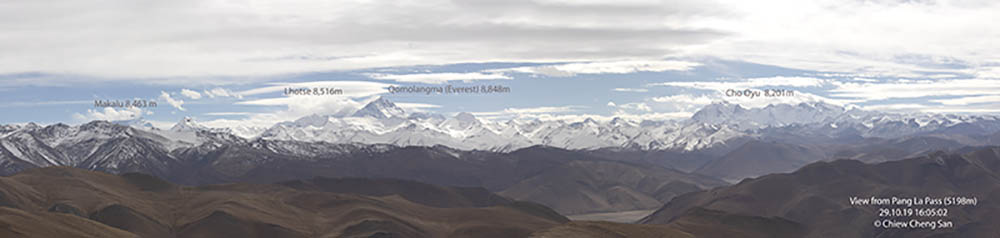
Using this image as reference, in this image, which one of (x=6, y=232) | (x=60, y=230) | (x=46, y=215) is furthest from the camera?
(x=46, y=215)

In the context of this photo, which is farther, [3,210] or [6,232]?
[3,210]

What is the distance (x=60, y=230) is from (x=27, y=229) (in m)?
10.8

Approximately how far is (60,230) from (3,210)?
505 inches

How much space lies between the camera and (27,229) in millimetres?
168500

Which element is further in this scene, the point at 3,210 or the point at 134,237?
the point at 134,237

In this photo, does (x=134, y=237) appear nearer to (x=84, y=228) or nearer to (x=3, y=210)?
(x=84, y=228)

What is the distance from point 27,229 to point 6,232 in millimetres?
7008

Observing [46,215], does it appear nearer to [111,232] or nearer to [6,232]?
[111,232]

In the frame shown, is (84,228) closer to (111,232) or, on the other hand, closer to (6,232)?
(111,232)

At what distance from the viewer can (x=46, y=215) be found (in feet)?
627

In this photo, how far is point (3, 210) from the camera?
180875 millimetres

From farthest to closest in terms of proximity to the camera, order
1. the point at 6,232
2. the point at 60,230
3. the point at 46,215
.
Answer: the point at 46,215, the point at 60,230, the point at 6,232

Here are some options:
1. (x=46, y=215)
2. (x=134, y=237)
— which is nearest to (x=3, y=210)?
(x=46, y=215)

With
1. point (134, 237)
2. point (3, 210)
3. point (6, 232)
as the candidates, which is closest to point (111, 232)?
point (134, 237)
